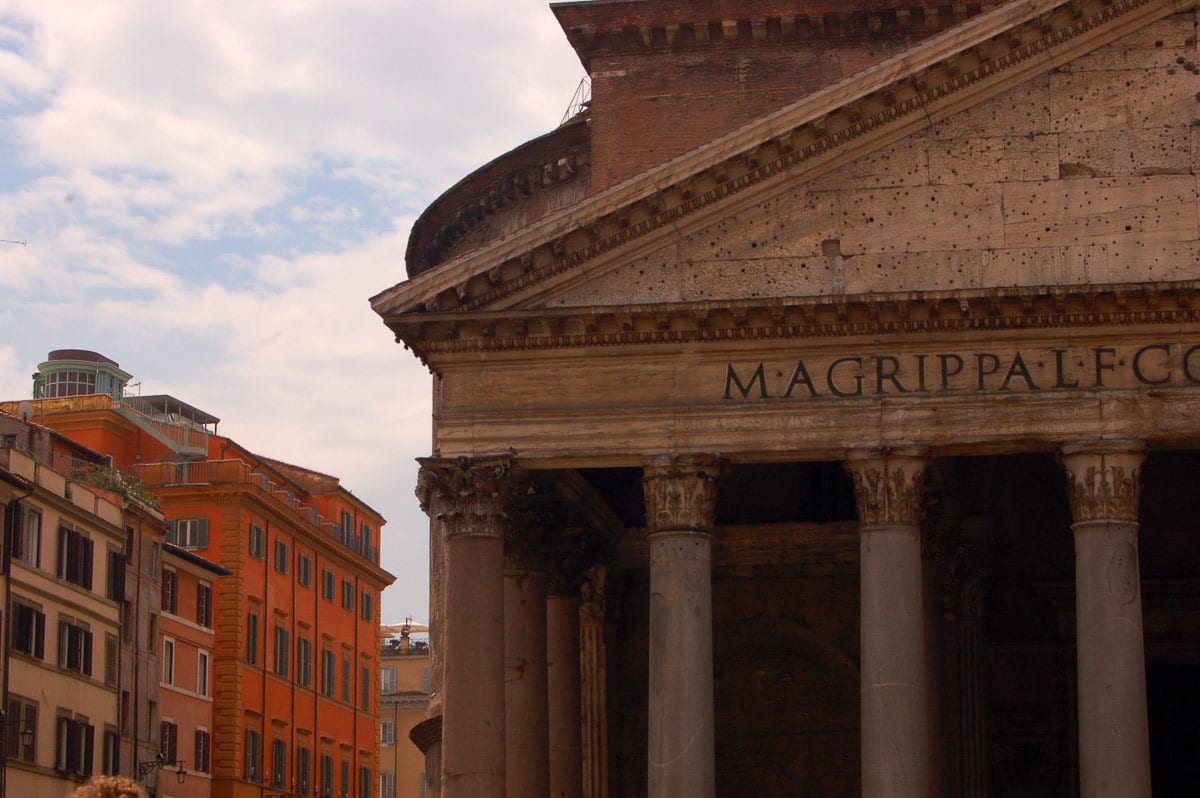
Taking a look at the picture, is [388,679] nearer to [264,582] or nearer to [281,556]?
[281,556]

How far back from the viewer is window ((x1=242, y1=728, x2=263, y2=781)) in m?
51.4

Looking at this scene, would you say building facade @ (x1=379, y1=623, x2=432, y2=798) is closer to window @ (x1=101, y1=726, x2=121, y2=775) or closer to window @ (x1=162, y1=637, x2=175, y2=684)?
window @ (x1=162, y1=637, x2=175, y2=684)

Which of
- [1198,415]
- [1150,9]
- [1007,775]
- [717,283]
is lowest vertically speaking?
[1007,775]

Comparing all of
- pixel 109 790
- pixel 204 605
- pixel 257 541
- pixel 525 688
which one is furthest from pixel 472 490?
pixel 257 541

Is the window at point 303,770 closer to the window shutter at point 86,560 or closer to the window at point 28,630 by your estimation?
the window shutter at point 86,560

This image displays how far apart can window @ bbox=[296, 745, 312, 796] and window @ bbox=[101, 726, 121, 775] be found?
37.9ft

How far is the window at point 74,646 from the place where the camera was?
4078 cm

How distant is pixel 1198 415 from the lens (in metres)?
21.5

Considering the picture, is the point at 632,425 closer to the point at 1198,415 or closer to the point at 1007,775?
Answer: the point at 1198,415

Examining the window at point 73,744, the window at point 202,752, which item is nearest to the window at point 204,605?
the window at point 202,752

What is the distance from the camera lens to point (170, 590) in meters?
47.5

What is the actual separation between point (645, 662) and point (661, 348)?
733 centimetres

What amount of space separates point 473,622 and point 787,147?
5.64 meters

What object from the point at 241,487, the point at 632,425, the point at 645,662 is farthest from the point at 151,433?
the point at 632,425
